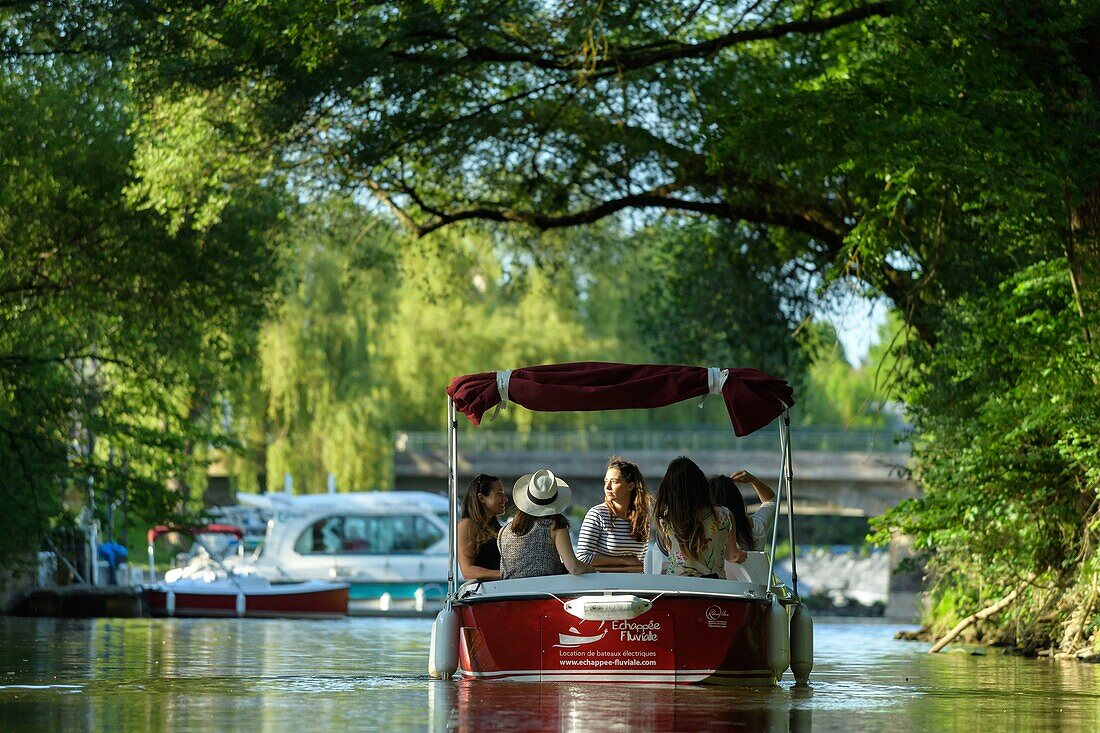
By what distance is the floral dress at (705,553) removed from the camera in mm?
14031

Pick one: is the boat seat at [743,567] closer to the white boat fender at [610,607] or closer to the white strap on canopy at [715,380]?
the white boat fender at [610,607]

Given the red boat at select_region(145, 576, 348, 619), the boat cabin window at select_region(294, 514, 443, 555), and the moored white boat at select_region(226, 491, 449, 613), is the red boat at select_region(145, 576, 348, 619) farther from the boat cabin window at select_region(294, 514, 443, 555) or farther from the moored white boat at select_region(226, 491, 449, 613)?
the boat cabin window at select_region(294, 514, 443, 555)

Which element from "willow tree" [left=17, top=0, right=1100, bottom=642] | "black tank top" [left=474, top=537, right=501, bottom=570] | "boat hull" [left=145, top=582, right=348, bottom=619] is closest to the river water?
"black tank top" [left=474, top=537, right=501, bottom=570]

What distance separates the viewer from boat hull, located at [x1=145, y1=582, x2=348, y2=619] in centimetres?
3841

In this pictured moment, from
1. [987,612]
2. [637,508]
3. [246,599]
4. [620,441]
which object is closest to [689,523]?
[637,508]

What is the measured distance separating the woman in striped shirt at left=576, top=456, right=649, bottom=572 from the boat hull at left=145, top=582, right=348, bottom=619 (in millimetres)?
25609

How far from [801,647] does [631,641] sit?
187 cm

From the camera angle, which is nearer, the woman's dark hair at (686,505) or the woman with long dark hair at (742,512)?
the woman's dark hair at (686,505)

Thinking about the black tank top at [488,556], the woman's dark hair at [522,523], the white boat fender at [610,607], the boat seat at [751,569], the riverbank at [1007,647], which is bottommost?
the riverbank at [1007,647]

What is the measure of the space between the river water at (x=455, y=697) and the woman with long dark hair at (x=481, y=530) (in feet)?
3.08

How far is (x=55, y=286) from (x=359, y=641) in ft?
25.9

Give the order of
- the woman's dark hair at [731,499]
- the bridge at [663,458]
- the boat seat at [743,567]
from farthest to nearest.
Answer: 1. the bridge at [663,458]
2. the woman's dark hair at [731,499]
3. the boat seat at [743,567]

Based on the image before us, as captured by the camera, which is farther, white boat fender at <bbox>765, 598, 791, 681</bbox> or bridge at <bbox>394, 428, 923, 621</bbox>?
bridge at <bbox>394, 428, 923, 621</bbox>

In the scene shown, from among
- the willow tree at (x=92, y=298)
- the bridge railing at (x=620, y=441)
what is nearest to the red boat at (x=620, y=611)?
the willow tree at (x=92, y=298)
